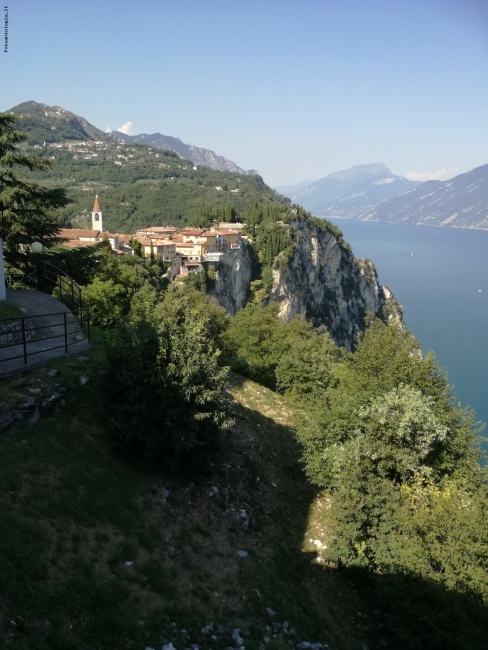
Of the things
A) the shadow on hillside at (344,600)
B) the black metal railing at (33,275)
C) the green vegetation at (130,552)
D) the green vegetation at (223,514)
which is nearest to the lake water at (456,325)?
the green vegetation at (223,514)

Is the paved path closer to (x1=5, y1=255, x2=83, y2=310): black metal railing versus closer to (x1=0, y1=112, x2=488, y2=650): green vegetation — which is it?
(x1=0, y1=112, x2=488, y2=650): green vegetation

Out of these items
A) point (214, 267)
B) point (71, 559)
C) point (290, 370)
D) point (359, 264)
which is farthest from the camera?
point (359, 264)

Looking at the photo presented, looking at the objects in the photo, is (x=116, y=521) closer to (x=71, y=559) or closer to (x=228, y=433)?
(x=71, y=559)

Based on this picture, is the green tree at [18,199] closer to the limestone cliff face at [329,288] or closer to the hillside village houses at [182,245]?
the hillside village houses at [182,245]

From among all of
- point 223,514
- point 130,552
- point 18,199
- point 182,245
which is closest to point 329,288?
point 182,245

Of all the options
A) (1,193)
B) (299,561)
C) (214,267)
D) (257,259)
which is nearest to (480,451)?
(299,561)

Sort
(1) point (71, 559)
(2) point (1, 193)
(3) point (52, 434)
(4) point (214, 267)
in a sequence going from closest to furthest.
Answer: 1. (1) point (71, 559)
2. (3) point (52, 434)
3. (2) point (1, 193)
4. (4) point (214, 267)
